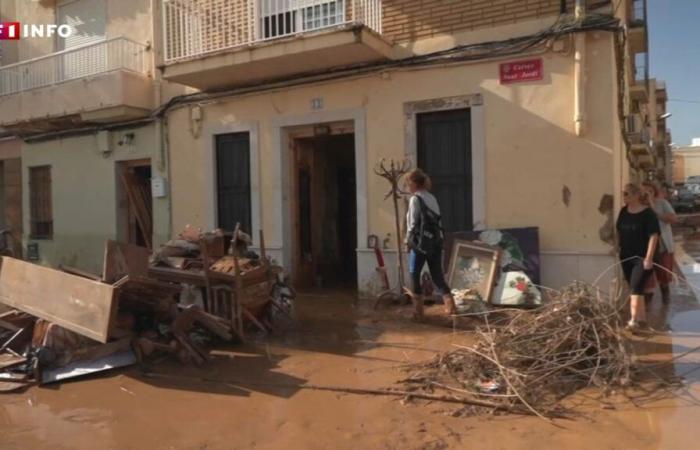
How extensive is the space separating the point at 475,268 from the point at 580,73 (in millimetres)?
2682

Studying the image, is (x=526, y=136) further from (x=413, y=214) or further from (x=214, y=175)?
Answer: (x=214, y=175)

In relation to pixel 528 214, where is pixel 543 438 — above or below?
below

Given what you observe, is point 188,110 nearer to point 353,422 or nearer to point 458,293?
point 458,293

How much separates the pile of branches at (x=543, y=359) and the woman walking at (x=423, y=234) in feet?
5.79

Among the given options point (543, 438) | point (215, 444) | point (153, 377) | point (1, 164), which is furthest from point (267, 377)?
point (1, 164)

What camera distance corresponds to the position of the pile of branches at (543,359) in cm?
422

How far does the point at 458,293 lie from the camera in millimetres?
7328

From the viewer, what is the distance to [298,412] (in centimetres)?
423

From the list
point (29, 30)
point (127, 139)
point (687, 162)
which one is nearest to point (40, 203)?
point (127, 139)

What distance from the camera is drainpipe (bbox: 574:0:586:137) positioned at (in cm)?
725

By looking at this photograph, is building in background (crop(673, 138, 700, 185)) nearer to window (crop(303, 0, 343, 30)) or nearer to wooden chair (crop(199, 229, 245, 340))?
window (crop(303, 0, 343, 30))

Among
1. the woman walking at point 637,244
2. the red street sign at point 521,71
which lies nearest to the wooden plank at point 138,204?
the red street sign at point 521,71

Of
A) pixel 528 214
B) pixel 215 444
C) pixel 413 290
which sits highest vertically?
pixel 528 214

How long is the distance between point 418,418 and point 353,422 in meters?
0.43
